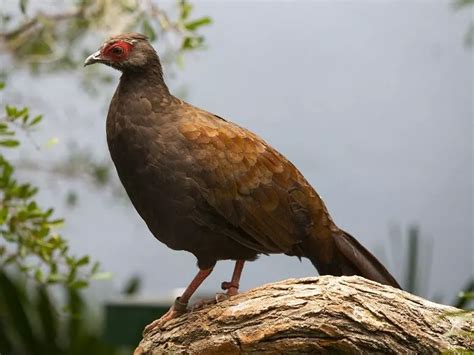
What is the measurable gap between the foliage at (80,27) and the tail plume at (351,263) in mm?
898

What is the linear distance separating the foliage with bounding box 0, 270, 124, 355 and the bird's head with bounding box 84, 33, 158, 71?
6.09 ft

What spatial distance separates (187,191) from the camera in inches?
74.7

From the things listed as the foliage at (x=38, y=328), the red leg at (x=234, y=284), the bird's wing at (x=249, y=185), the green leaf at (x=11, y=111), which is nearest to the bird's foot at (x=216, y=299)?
the red leg at (x=234, y=284)

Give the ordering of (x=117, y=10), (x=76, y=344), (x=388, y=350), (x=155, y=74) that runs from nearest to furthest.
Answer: (x=388, y=350), (x=155, y=74), (x=117, y=10), (x=76, y=344)

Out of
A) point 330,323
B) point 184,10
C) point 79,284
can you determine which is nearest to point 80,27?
point 184,10

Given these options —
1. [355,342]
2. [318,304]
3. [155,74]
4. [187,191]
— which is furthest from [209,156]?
[355,342]

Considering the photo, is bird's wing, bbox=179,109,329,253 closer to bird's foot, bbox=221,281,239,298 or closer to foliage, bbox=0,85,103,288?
bird's foot, bbox=221,281,239,298

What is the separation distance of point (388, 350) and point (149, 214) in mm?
650

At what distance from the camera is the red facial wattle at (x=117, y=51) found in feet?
6.45

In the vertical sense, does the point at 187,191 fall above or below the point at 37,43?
below

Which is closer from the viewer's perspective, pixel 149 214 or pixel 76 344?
pixel 149 214

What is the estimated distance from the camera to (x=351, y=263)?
6.92 ft

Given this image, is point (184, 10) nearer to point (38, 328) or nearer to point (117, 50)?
point (117, 50)

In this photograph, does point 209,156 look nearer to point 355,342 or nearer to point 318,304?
point 318,304
